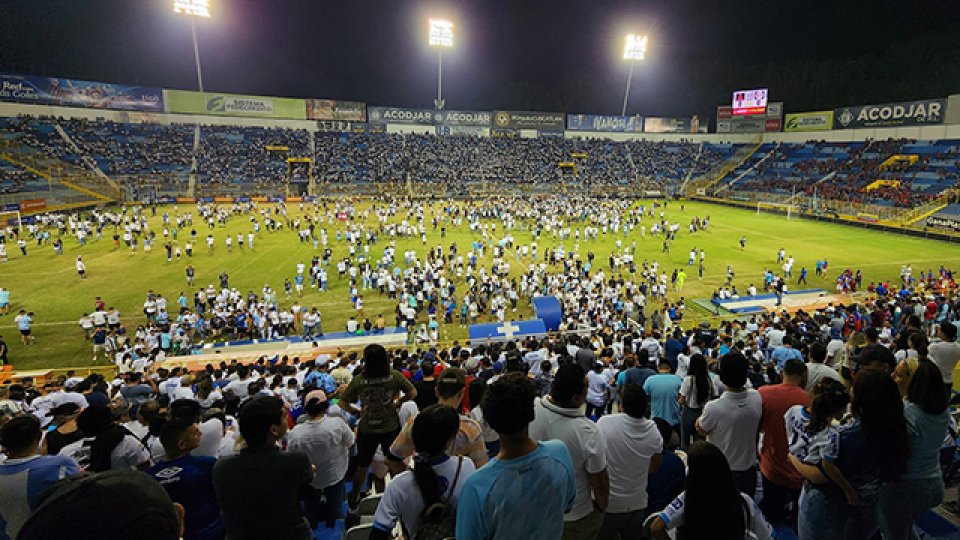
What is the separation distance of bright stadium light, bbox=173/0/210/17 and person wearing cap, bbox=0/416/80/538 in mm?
65519

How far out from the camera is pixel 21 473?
3.45m

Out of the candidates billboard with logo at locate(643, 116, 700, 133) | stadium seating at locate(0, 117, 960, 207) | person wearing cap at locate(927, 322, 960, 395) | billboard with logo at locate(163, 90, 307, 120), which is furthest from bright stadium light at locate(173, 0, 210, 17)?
person wearing cap at locate(927, 322, 960, 395)

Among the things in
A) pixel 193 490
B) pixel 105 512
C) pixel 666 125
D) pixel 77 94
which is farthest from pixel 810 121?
pixel 77 94

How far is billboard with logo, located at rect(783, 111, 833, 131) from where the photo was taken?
60656 mm

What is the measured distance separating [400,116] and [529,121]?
19663mm

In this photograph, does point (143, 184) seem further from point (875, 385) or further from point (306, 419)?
point (875, 385)

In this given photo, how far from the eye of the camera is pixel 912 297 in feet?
57.8

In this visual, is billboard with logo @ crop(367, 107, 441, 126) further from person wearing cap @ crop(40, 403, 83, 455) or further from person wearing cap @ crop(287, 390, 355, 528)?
person wearing cap @ crop(287, 390, 355, 528)

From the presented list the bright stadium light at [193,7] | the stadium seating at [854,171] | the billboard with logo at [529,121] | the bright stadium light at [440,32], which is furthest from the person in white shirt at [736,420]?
the billboard with logo at [529,121]

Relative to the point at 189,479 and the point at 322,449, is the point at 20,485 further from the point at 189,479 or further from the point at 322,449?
the point at 322,449

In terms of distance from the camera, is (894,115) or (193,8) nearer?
(894,115)

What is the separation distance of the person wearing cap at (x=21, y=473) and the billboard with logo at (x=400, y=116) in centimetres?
7040

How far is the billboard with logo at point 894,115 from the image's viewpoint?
1969 inches

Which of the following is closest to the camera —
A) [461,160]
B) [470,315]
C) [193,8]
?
[470,315]
